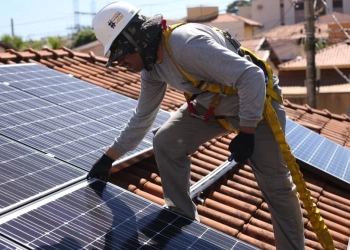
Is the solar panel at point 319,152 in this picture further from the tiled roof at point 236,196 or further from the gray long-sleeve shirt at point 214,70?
the gray long-sleeve shirt at point 214,70

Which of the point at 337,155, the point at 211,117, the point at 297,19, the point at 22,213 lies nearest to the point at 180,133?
the point at 211,117

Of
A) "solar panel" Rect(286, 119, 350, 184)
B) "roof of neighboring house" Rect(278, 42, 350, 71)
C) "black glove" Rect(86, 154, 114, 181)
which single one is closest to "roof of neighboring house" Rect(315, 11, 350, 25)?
"roof of neighboring house" Rect(278, 42, 350, 71)

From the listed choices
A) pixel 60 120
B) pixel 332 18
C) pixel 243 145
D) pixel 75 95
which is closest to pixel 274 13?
pixel 332 18

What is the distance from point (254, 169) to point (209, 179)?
1.17 metres

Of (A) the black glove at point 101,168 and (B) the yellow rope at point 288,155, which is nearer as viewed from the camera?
(B) the yellow rope at point 288,155

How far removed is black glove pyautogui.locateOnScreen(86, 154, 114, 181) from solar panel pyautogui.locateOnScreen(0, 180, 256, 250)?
70 millimetres

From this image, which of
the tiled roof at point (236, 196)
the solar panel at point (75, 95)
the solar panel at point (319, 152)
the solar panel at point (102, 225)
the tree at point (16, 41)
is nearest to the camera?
the solar panel at point (102, 225)

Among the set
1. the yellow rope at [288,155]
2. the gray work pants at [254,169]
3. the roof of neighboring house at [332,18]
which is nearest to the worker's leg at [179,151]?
the gray work pants at [254,169]

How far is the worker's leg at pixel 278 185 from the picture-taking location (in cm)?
403

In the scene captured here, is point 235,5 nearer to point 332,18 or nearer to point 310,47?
point 332,18

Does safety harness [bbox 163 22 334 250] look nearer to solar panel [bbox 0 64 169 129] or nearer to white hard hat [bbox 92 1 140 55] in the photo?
white hard hat [bbox 92 1 140 55]

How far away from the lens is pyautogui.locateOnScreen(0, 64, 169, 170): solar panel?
4430 mm

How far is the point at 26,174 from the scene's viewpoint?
3779mm

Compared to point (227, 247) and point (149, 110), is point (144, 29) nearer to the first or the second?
point (149, 110)
